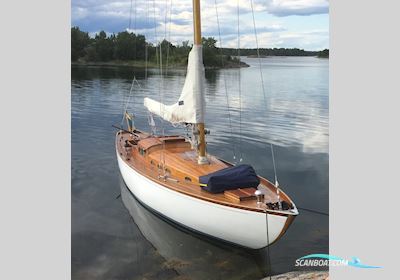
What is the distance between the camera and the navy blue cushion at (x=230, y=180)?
39.3 ft

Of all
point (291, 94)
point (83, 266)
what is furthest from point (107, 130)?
point (291, 94)

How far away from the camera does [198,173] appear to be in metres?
13.2

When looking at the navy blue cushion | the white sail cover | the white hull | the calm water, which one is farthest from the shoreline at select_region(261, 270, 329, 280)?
the white sail cover

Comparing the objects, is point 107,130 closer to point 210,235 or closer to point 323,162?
point 323,162

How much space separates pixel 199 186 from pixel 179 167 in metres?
1.46

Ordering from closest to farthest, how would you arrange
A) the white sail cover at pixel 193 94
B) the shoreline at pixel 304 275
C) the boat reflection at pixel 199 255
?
the shoreline at pixel 304 275 < the boat reflection at pixel 199 255 < the white sail cover at pixel 193 94

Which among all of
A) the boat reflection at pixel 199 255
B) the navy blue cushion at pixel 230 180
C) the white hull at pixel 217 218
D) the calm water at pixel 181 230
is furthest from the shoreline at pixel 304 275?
the navy blue cushion at pixel 230 180

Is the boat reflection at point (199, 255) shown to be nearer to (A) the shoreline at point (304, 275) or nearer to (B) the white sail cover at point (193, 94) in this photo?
(A) the shoreline at point (304, 275)

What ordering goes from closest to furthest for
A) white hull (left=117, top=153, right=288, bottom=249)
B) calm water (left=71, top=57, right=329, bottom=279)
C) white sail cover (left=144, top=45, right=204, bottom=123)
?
white hull (left=117, top=153, right=288, bottom=249), calm water (left=71, top=57, right=329, bottom=279), white sail cover (left=144, top=45, right=204, bottom=123)

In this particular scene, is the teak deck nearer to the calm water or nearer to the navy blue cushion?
the navy blue cushion

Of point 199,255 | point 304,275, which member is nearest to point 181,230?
point 199,255

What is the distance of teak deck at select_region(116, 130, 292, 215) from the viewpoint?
11.6 meters

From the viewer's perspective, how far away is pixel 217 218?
11664 millimetres

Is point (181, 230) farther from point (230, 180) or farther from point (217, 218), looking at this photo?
point (230, 180)
